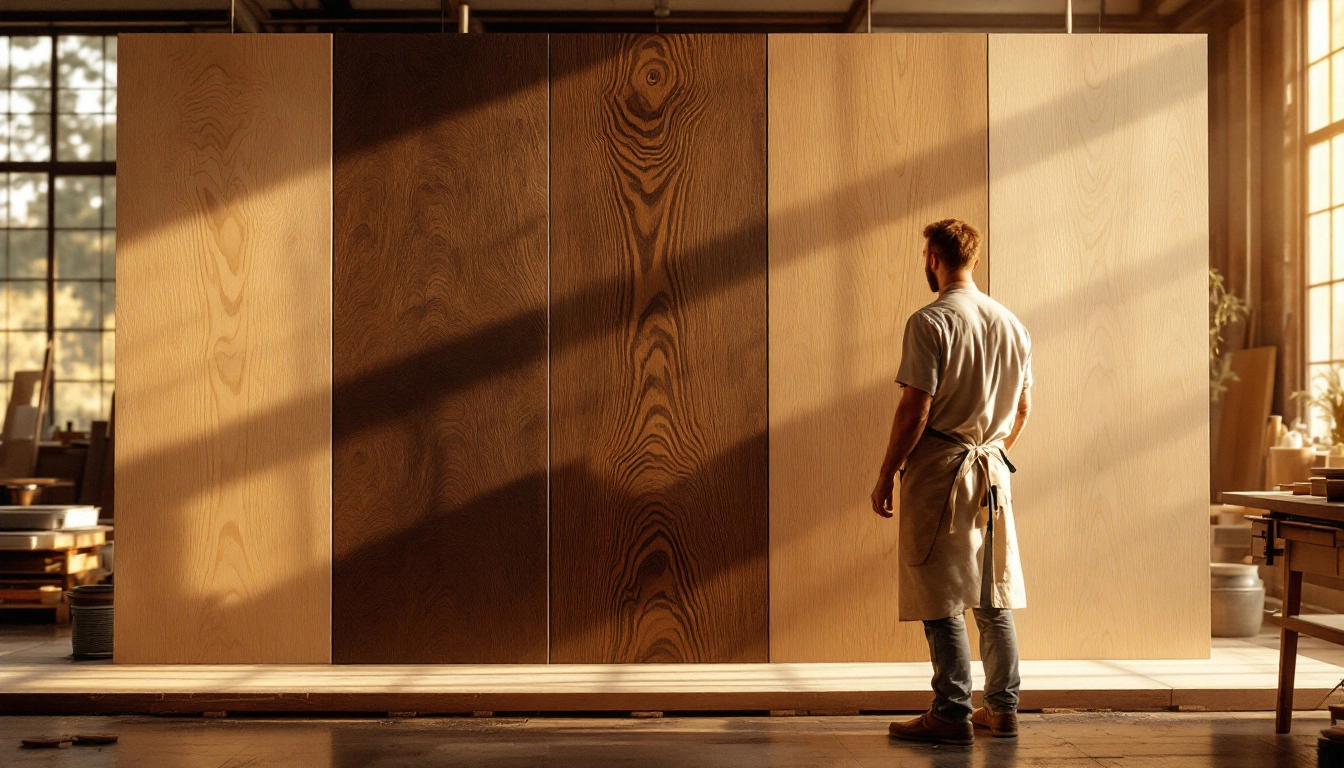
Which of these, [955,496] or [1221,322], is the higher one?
[1221,322]

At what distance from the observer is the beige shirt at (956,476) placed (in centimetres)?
321

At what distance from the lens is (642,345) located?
4.20 metres

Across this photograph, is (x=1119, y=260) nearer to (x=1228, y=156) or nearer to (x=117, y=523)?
(x=117, y=523)

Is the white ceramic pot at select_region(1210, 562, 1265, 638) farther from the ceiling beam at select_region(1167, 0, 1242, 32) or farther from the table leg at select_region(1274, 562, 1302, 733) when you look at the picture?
the ceiling beam at select_region(1167, 0, 1242, 32)

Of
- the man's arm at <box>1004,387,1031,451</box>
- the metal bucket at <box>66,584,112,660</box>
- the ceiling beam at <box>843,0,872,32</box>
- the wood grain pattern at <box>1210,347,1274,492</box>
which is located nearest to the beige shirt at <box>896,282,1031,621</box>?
the man's arm at <box>1004,387,1031,451</box>

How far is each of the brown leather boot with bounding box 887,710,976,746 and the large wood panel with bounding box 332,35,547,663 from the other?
1.45 m

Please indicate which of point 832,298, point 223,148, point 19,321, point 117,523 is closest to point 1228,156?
point 832,298

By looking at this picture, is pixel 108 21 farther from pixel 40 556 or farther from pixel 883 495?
pixel 883 495

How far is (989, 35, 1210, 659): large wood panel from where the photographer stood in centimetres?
416

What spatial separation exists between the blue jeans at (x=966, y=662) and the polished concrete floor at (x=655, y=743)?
12cm

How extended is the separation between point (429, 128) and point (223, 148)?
2.59ft

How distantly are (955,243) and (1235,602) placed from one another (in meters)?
2.52

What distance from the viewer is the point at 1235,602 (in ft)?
15.6

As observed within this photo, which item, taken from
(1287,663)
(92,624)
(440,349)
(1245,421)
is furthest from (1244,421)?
(92,624)
